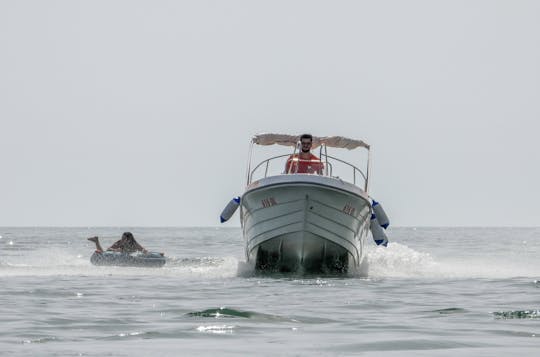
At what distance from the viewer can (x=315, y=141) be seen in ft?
78.2

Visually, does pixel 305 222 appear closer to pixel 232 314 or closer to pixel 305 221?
pixel 305 221

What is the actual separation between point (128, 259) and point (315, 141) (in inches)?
264

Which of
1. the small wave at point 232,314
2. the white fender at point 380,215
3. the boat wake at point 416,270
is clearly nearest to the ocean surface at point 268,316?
the small wave at point 232,314

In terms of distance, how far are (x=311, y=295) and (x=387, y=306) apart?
5.80 ft

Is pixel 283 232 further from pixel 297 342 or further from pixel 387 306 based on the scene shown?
pixel 297 342

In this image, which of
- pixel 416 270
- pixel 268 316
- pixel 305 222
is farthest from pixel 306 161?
pixel 268 316

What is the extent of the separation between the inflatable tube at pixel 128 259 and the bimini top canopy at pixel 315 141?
5280mm

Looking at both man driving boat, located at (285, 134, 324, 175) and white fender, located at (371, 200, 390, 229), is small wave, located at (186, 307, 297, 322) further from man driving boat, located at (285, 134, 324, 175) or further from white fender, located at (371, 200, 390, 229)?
white fender, located at (371, 200, 390, 229)

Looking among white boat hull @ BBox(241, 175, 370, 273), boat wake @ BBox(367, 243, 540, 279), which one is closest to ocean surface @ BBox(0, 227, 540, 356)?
white boat hull @ BBox(241, 175, 370, 273)

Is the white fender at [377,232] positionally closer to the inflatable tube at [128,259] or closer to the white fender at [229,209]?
the white fender at [229,209]

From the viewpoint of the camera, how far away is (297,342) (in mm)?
10359

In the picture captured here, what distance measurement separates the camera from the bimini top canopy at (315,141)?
23.8 meters

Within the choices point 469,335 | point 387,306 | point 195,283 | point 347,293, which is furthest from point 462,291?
point 469,335

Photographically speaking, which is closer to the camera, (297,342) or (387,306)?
(297,342)
